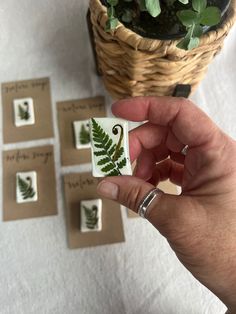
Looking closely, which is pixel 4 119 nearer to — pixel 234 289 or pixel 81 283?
pixel 81 283

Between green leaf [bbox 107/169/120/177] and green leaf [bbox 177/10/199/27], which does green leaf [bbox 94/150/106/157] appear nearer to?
green leaf [bbox 107/169/120/177]

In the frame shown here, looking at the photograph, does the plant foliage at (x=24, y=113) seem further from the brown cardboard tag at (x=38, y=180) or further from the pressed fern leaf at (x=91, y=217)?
the pressed fern leaf at (x=91, y=217)

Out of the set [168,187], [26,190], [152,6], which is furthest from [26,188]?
[152,6]

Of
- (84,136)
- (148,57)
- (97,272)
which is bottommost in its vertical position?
(97,272)

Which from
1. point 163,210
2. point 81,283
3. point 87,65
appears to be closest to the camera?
point 163,210

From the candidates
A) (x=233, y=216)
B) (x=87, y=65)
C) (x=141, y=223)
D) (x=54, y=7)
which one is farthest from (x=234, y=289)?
(x=54, y=7)

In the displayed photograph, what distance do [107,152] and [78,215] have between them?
17 centimetres

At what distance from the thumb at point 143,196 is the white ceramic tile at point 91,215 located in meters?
0.13

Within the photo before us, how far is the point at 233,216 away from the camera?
379 mm

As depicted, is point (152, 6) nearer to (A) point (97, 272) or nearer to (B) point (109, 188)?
(B) point (109, 188)

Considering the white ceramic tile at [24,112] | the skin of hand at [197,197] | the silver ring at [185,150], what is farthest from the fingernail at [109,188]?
the white ceramic tile at [24,112]

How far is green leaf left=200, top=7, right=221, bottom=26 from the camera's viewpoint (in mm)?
365

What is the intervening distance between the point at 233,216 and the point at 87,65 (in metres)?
0.36

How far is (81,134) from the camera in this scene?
22.5 inches
